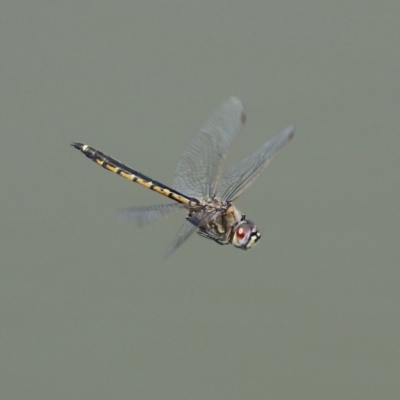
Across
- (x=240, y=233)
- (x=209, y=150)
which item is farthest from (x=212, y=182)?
(x=240, y=233)

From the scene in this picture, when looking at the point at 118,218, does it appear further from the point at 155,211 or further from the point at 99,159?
the point at 99,159

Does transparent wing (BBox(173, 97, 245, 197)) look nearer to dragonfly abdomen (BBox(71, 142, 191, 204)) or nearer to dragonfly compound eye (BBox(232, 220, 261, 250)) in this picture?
dragonfly abdomen (BBox(71, 142, 191, 204))

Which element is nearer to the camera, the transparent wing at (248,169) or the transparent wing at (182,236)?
the transparent wing at (182,236)

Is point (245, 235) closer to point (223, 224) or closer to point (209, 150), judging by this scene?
point (223, 224)

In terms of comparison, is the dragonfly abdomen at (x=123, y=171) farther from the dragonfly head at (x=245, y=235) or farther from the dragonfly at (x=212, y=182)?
the dragonfly head at (x=245, y=235)

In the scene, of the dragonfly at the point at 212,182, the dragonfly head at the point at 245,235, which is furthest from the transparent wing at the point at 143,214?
the dragonfly head at the point at 245,235

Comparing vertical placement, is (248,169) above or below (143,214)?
above
